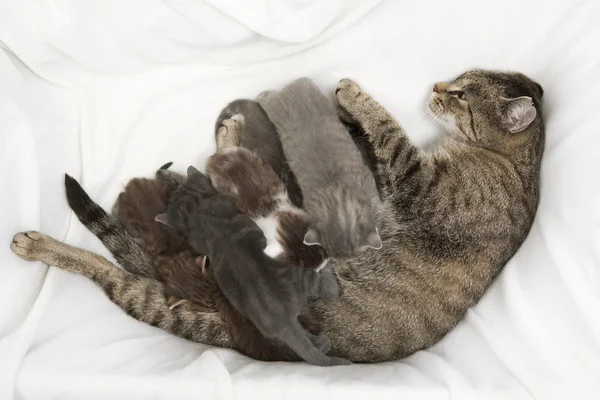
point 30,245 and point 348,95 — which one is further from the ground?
point 348,95

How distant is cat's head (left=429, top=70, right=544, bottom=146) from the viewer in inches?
75.4

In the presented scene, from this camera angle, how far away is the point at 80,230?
208 centimetres

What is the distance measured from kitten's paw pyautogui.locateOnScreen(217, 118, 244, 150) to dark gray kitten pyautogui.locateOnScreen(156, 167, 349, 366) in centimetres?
28

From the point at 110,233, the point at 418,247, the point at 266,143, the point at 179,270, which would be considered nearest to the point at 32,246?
the point at 110,233

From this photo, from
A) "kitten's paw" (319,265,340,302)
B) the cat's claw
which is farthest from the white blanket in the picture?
"kitten's paw" (319,265,340,302)

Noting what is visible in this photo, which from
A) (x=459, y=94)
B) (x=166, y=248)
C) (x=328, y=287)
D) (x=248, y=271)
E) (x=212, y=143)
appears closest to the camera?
(x=248, y=271)

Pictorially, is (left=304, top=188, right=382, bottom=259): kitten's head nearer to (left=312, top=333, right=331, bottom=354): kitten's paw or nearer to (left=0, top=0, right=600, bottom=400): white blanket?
(left=312, top=333, right=331, bottom=354): kitten's paw

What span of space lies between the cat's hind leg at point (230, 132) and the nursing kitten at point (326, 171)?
17 cm

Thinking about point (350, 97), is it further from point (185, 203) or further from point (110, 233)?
point (110, 233)

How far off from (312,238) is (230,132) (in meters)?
0.63

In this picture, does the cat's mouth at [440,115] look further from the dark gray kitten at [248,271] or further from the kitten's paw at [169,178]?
the kitten's paw at [169,178]

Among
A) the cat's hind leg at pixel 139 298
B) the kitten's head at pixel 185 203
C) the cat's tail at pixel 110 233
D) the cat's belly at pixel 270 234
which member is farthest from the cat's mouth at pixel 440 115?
the cat's tail at pixel 110 233

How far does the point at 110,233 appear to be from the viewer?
1997 mm

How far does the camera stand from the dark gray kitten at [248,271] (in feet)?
5.63
